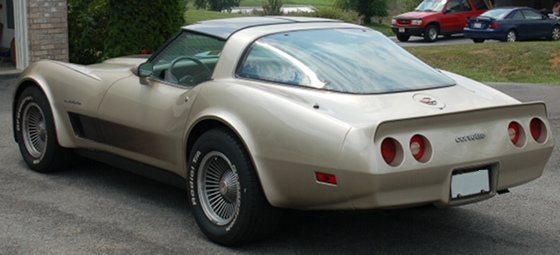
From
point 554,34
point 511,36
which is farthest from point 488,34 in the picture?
point 554,34

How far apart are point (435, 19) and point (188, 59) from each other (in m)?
23.7

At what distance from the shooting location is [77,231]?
4.91 meters

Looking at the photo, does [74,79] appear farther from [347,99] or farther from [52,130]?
A: [347,99]

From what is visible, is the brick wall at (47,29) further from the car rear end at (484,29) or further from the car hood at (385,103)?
the car rear end at (484,29)

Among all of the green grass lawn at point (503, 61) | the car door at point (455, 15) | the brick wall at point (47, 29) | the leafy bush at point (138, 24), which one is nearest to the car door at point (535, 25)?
the car door at point (455, 15)

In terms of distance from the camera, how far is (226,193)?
4.66m

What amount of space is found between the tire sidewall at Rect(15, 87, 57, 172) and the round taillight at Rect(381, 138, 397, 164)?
312 cm

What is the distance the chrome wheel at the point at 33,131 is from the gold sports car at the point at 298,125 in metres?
0.61

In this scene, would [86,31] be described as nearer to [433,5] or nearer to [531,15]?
[531,15]

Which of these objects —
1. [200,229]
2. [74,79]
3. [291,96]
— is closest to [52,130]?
[74,79]

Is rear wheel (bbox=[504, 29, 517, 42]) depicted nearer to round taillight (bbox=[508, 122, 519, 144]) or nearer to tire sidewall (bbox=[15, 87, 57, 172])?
tire sidewall (bbox=[15, 87, 57, 172])

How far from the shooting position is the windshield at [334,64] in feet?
15.3

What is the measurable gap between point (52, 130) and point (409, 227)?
9.63 feet

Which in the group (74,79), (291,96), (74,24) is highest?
(291,96)
